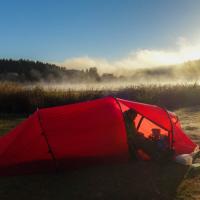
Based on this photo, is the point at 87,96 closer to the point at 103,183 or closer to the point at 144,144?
the point at 144,144

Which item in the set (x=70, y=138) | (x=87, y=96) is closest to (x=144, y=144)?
(x=70, y=138)

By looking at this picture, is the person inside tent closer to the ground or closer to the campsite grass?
the ground

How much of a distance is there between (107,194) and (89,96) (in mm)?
12652

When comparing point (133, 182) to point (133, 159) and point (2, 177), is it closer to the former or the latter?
point (133, 159)

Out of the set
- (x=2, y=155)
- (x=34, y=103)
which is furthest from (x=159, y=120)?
(x=34, y=103)

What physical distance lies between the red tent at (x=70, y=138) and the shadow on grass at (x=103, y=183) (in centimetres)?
26

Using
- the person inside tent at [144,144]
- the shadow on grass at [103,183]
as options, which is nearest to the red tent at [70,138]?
the person inside tent at [144,144]

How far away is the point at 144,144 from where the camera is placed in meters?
7.56

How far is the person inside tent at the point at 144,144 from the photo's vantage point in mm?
7434

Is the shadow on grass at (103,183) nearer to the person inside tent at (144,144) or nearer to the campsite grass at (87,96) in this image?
the person inside tent at (144,144)

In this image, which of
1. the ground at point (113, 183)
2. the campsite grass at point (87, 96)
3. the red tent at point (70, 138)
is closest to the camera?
the ground at point (113, 183)

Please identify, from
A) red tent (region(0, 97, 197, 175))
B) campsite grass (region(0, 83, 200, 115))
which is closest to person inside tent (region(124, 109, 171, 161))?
red tent (region(0, 97, 197, 175))

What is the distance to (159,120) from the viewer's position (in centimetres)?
796

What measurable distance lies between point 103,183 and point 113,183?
0.52 feet
